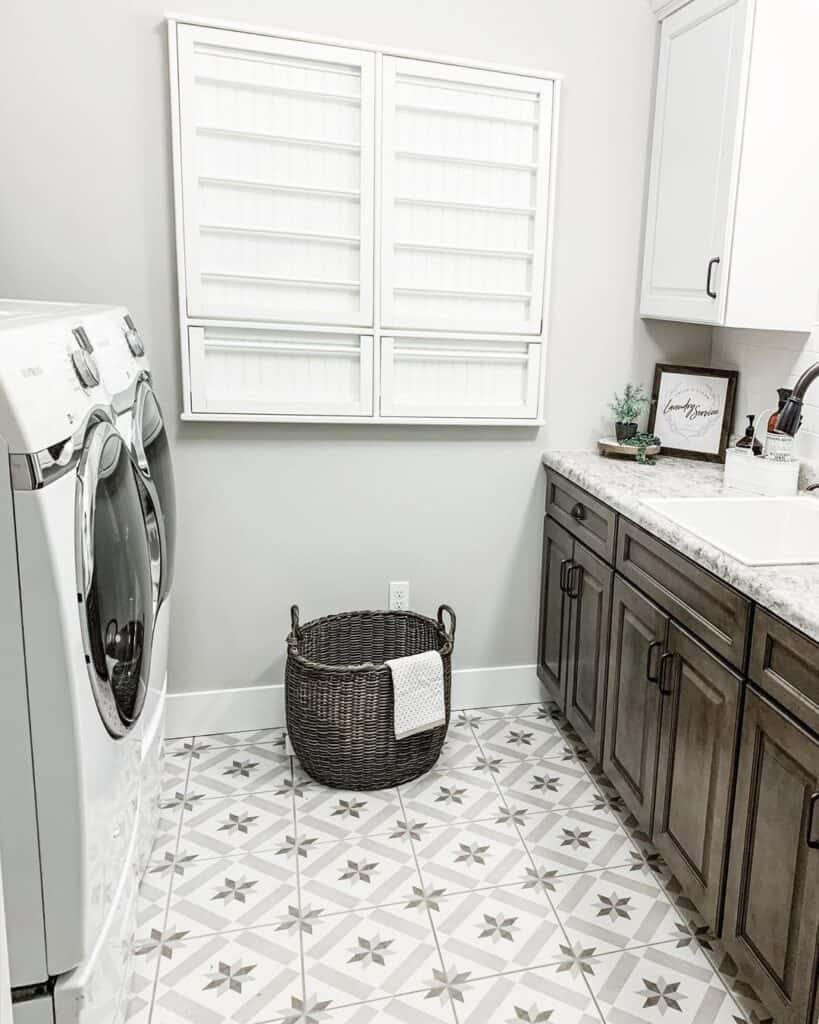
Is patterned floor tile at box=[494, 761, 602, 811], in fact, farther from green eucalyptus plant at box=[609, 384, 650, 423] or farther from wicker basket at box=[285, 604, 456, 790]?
green eucalyptus plant at box=[609, 384, 650, 423]

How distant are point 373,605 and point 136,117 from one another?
157 cm

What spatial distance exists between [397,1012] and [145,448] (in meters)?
1.26

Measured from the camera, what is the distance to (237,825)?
7.18 ft

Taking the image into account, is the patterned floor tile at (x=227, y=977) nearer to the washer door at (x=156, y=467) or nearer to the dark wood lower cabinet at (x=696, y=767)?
the washer door at (x=156, y=467)

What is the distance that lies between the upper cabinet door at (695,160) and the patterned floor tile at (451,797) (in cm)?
144

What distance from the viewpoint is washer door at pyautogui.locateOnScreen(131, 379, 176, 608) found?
1697mm

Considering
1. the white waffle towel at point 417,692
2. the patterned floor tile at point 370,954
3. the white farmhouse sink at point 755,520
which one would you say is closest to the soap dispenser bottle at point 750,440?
the white farmhouse sink at point 755,520

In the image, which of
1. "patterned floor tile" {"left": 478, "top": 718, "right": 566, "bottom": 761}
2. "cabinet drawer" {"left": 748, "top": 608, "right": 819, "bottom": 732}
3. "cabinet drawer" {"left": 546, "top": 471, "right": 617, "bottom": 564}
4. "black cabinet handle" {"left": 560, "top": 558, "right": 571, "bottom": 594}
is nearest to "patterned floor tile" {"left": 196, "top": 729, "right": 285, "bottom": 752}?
"patterned floor tile" {"left": 478, "top": 718, "right": 566, "bottom": 761}

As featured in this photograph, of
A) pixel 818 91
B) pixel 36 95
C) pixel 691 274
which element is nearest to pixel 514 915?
pixel 691 274

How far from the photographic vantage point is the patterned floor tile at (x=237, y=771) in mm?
2354

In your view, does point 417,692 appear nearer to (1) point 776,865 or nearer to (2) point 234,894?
(2) point 234,894

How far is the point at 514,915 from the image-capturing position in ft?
6.16

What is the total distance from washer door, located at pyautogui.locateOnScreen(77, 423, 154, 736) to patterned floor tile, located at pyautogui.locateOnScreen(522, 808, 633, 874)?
117 cm

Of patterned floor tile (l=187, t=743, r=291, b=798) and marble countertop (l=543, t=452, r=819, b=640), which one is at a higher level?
marble countertop (l=543, t=452, r=819, b=640)
